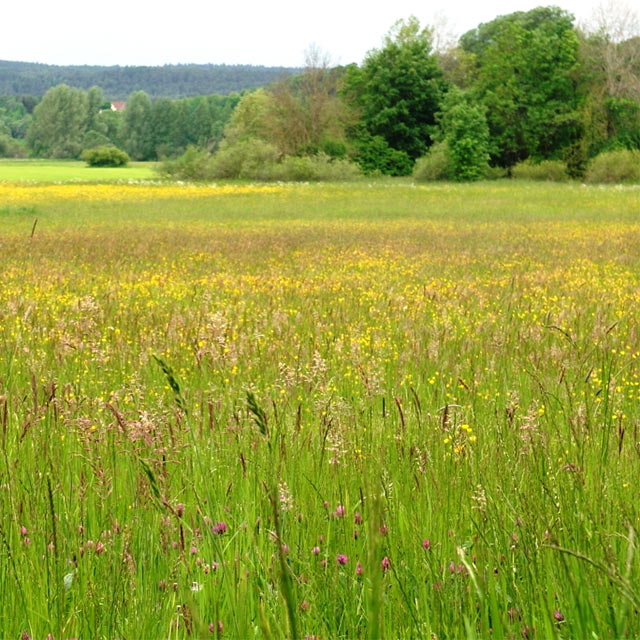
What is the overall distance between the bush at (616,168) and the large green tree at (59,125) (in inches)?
3671

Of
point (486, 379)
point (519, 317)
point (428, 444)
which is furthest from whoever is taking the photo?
point (519, 317)

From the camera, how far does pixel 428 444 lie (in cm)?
349

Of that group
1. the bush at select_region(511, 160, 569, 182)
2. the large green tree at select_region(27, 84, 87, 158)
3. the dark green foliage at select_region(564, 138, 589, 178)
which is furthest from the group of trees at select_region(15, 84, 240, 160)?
the bush at select_region(511, 160, 569, 182)

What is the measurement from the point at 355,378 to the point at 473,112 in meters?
54.0

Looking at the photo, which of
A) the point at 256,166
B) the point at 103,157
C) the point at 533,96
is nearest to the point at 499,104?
the point at 533,96

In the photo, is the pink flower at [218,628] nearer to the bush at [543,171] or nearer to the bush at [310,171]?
the bush at [310,171]

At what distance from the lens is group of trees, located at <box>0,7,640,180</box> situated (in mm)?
59375

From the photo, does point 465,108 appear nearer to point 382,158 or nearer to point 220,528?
point 382,158

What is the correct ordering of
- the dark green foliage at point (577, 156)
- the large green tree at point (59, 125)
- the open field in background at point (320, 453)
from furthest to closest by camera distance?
the large green tree at point (59, 125) < the dark green foliage at point (577, 156) < the open field in background at point (320, 453)

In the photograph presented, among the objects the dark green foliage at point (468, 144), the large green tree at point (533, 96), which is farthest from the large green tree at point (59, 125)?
the dark green foliage at point (468, 144)

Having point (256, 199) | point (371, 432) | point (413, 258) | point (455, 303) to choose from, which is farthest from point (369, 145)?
point (371, 432)

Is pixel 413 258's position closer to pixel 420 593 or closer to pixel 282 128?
pixel 420 593

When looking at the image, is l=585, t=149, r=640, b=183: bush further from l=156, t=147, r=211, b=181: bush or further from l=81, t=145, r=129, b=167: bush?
l=81, t=145, r=129, b=167: bush

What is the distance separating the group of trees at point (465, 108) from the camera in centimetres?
5938
